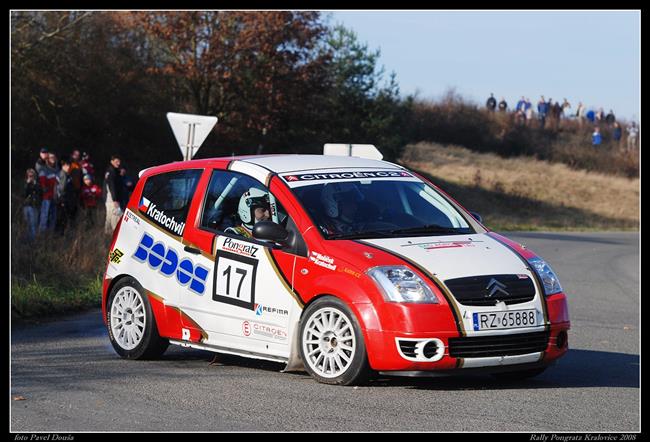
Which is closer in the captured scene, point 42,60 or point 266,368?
point 266,368

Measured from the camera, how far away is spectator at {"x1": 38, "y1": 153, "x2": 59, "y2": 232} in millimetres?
19188

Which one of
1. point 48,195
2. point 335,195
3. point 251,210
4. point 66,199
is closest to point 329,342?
point 335,195

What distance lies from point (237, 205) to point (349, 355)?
6.10 feet

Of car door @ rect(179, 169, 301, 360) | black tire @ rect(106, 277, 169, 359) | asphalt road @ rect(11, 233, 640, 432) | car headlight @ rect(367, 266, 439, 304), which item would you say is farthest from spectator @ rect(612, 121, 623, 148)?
car headlight @ rect(367, 266, 439, 304)

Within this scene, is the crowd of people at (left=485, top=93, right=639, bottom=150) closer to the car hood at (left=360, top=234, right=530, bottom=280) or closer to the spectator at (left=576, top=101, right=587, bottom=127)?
the spectator at (left=576, top=101, right=587, bottom=127)

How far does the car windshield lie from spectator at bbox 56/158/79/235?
10.8 metres

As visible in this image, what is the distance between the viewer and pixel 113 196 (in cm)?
1998

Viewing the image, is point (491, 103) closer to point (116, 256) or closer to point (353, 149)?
point (353, 149)

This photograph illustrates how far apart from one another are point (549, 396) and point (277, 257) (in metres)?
2.32

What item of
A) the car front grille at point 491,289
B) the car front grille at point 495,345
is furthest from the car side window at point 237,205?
the car front grille at point 495,345

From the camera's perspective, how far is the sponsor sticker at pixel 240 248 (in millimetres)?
8930

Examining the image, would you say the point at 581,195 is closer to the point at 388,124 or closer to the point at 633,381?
the point at 388,124

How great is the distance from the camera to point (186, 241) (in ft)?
31.5

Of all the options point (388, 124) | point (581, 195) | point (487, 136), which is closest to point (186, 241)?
point (388, 124)
